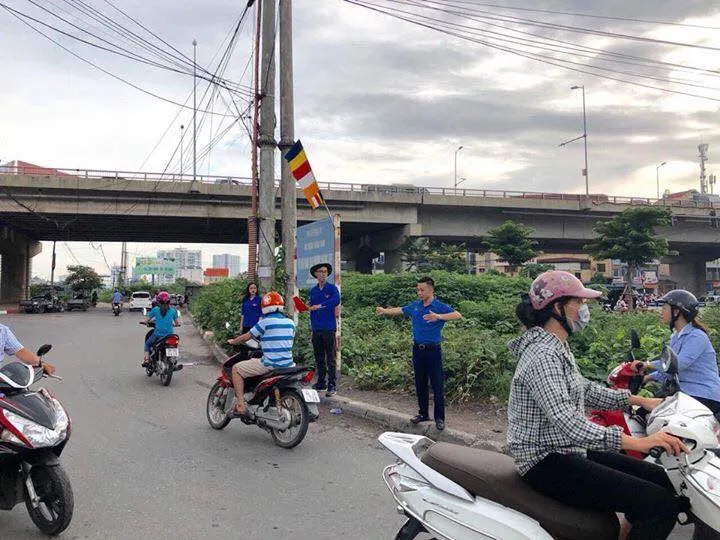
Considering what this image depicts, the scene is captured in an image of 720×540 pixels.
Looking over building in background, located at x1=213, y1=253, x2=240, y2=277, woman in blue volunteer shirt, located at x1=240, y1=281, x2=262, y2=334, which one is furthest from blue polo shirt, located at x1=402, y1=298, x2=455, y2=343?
building in background, located at x1=213, y1=253, x2=240, y2=277

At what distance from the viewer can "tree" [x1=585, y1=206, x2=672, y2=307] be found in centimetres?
3241

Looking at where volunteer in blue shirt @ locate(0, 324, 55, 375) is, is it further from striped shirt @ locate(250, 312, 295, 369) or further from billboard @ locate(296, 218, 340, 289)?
billboard @ locate(296, 218, 340, 289)

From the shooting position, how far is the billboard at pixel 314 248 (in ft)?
30.2

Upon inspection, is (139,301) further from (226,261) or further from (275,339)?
(226,261)

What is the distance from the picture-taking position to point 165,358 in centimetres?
998

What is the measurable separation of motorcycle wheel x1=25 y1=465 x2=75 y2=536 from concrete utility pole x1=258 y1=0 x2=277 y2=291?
7.60 m

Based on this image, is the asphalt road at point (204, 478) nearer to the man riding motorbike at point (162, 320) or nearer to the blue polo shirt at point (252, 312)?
the man riding motorbike at point (162, 320)

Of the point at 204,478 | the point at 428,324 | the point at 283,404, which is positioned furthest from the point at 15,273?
the point at 428,324

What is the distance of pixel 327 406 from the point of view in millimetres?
7941

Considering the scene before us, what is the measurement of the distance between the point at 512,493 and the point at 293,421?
3685 mm

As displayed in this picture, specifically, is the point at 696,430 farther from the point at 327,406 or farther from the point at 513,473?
the point at 327,406

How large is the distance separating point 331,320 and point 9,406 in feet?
15.9

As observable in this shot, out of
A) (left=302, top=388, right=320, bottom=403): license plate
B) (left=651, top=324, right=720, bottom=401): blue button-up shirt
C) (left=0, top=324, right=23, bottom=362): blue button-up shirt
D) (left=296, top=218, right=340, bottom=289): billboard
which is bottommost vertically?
(left=302, top=388, right=320, bottom=403): license plate

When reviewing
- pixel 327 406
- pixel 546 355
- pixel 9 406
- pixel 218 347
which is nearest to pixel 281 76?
pixel 327 406
